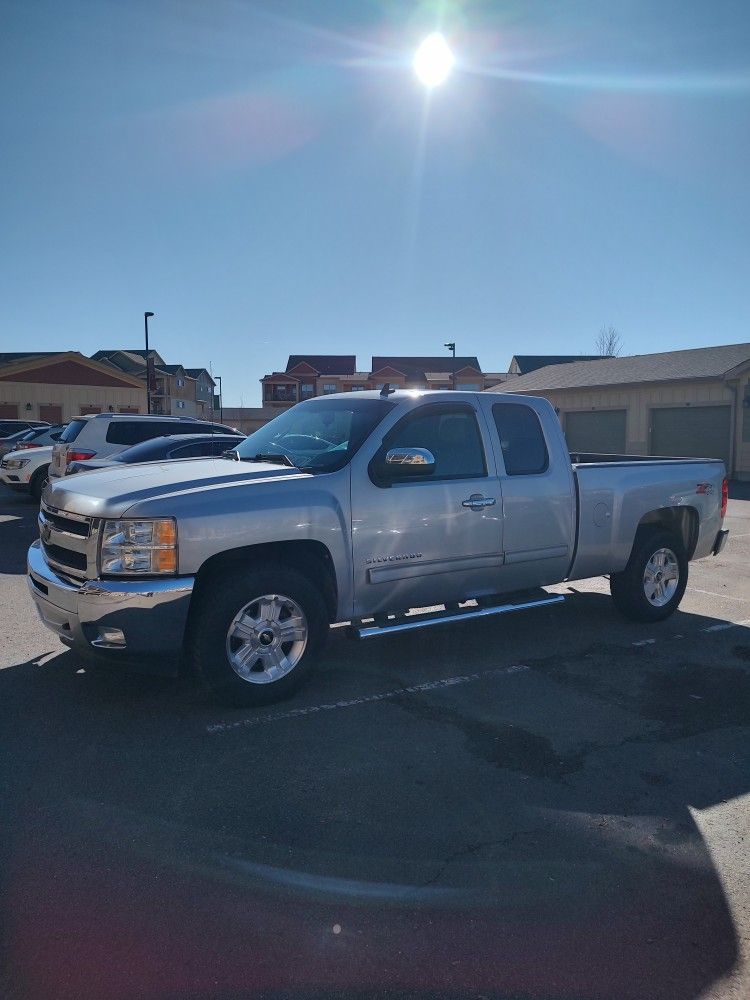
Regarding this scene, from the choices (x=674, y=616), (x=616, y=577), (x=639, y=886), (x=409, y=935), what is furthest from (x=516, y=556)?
(x=409, y=935)

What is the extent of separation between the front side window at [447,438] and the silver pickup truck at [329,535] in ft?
0.04

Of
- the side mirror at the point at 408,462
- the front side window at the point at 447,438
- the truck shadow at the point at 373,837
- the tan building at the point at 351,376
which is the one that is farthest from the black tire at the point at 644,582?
the tan building at the point at 351,376

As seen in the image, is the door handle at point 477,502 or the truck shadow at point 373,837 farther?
the door handle at point 477,502

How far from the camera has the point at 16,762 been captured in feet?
12.5

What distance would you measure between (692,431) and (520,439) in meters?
21.6

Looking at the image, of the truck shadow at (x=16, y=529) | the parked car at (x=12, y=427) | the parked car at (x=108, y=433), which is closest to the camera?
the truck shadow at (x=16, y=529)

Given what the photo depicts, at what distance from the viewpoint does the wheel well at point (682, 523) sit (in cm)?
685

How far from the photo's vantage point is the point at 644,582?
668cm

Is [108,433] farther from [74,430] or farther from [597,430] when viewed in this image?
[597,430]

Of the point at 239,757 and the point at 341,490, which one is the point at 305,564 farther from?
the point at 239,757

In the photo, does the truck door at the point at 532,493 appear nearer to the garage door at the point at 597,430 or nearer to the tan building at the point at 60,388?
the garage door at the point at 597,430

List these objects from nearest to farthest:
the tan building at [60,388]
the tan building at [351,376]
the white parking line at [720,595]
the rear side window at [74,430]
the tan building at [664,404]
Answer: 1. the white parking line at [720,595]
2. the rear side window at [74,430]
3. the tan building at [664,404]
4. the tan building at [60,388]
5. the tan building at [351,376]

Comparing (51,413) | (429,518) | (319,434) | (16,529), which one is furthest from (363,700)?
(51,413)

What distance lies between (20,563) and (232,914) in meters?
7.44
